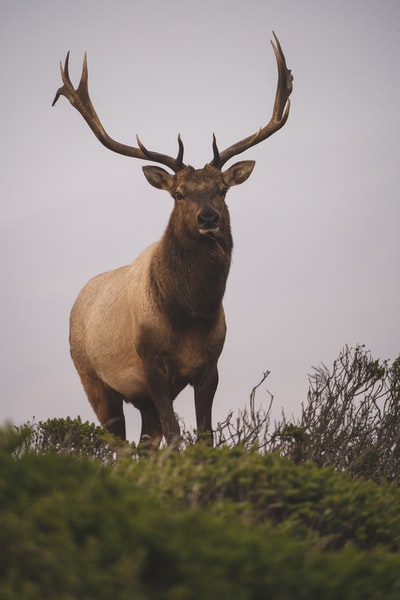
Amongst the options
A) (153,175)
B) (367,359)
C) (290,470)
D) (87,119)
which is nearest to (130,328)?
(153,175)

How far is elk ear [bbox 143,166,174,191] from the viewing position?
940 centimetres

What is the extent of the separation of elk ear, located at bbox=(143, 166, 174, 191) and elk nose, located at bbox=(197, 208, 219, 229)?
1.03 m

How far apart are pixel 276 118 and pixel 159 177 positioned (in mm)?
1839

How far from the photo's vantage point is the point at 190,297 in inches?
353

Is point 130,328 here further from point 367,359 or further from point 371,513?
point 371,513

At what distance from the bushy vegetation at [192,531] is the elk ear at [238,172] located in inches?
161

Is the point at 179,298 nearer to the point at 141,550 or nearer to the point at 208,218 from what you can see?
the point at 208,218

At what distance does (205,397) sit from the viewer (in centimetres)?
919

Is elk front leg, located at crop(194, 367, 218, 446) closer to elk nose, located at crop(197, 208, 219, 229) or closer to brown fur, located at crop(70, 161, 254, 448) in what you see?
brown fur, located at crop(70, 161, 254, 448)

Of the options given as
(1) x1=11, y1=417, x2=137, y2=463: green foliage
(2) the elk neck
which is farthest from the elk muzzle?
(1) x1=11, y1=417, x2=137, y2=463: green foliage

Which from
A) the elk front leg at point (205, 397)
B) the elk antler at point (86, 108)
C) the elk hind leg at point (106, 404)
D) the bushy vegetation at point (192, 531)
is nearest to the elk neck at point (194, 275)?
the elk front leg at point (205, 397)

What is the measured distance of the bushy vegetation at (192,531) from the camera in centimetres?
340

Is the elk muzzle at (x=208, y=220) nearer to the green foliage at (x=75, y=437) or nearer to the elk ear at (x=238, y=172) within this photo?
the elk ear at (x=238, y=172)

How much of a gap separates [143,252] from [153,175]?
1.39m
